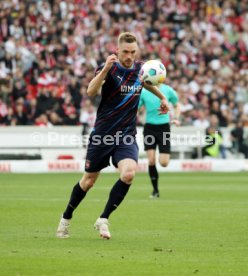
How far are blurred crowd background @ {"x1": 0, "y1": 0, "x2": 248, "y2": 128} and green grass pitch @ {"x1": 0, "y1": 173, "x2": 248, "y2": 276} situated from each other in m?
9.00

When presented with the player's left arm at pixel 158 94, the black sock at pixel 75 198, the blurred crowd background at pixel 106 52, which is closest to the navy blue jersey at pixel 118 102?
Result: the player's left arm at pixel 158 94

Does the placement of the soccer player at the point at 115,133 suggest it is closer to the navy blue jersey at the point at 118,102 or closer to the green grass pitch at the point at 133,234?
the navy blue jersey at the point at 118,102

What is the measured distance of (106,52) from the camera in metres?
32.8

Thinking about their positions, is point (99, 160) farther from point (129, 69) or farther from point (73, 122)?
point (73, 122)

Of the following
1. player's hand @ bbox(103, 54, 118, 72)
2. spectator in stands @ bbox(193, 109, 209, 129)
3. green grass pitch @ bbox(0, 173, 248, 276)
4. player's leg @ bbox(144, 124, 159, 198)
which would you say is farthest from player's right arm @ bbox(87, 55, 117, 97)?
spectator in stands @ bbox(193, 109, 209, 129)

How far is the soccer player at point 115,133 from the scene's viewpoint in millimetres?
11484

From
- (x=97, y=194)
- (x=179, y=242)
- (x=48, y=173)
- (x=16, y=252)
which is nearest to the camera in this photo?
(x=16, y=252)

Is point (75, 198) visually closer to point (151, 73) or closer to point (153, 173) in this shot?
point (151, 73)

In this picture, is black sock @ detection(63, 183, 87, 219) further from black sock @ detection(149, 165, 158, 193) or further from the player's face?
black sock @ detection(149, 165, 158, 193)

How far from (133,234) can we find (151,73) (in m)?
2.05

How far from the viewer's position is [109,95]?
1157cm

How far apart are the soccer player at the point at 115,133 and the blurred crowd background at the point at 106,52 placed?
17750mm

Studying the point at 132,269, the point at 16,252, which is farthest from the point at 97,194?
the point at 132,269

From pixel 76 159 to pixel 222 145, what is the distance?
16.2ft
